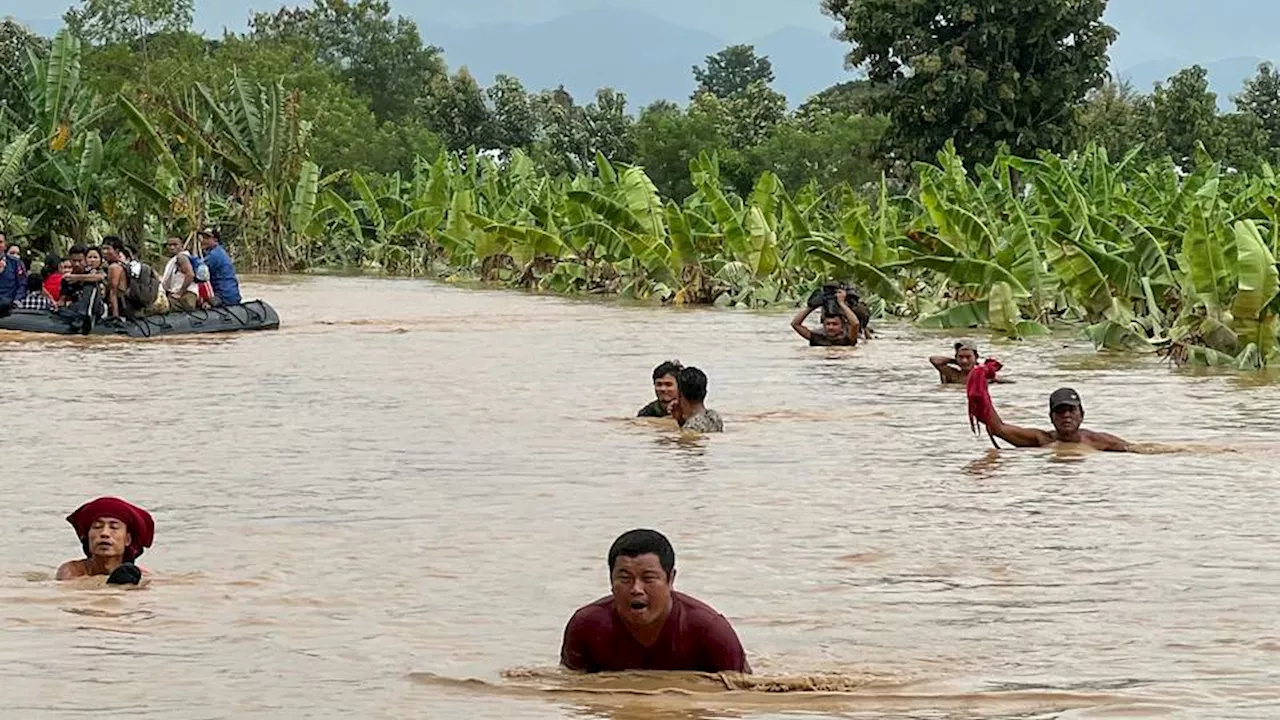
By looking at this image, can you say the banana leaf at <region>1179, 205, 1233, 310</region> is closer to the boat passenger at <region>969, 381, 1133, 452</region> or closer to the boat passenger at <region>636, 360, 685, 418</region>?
the boat passenger at <region>969, 381, 1133, 452</region>

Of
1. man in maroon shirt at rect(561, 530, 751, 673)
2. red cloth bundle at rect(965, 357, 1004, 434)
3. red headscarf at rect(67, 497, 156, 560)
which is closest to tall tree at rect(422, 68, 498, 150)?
red cloth bundle at rect(965, 357, 1004, 434)

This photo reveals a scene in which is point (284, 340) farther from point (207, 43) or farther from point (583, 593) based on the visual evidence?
point (207, 43)

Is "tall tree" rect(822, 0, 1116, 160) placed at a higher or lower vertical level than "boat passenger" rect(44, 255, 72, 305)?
higher

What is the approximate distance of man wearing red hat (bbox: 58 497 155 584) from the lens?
8438mm

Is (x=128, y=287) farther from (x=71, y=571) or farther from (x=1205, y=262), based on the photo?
(x=71, y=571)

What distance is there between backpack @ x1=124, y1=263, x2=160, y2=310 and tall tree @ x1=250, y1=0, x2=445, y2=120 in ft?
169

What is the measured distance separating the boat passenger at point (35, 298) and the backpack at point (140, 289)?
41.1 inches

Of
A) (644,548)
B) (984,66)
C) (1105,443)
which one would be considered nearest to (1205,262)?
(1105,443)

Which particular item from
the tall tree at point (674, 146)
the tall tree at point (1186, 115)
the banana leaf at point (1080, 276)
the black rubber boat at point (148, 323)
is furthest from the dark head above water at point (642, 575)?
the tall tree at point (674, 146)

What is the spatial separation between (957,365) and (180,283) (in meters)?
10.0

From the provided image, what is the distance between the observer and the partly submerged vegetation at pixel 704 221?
20.2m

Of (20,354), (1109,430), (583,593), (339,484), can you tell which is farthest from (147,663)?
(20,354)

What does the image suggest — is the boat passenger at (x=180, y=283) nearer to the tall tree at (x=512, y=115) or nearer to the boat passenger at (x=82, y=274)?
the boat passenger at (x=82, y=274)

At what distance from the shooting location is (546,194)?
34.9m
